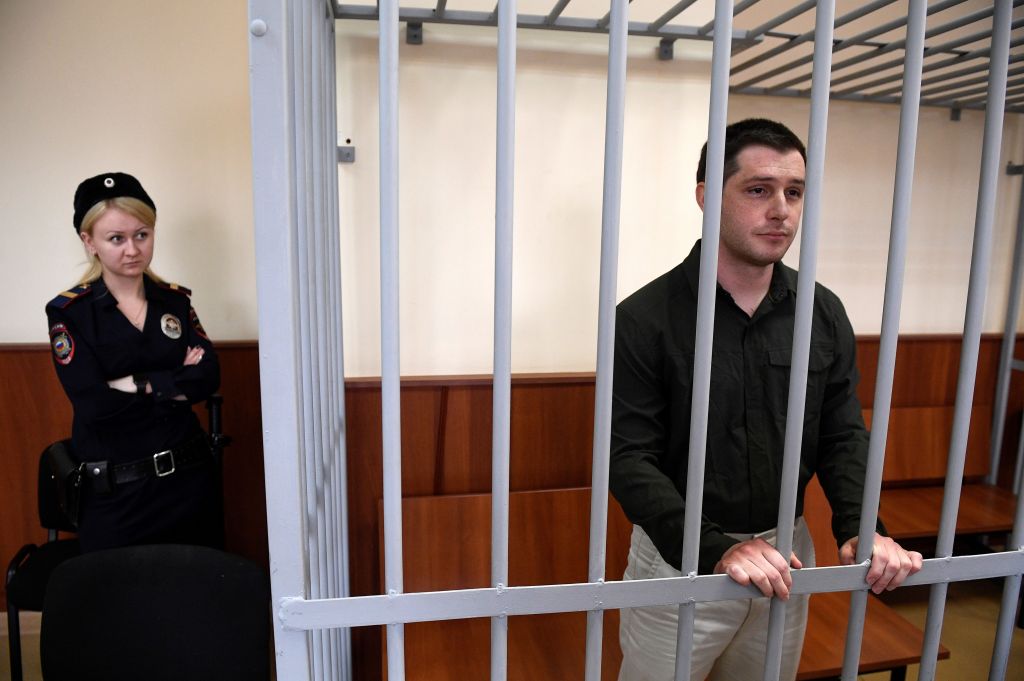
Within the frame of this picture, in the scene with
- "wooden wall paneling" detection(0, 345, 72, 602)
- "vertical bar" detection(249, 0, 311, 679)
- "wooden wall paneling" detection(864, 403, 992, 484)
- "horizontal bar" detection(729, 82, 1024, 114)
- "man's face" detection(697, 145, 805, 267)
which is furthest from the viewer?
"wooden wall paneling" detection(864, 403, 992, 484)

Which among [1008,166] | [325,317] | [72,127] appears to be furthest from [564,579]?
[1008,166]

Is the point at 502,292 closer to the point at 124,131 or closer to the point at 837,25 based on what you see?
the point at 837,25

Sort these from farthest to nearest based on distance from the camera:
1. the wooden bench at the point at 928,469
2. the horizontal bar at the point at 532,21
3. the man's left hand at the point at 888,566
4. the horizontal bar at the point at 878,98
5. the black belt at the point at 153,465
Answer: the wooden bench at the point at 928,469 < the horizontal bar at the point at 878,98 < the black belt at the point at 153,465 < the horizontal bar at the point at 532,21 < the man's left hand at the point at 888,566

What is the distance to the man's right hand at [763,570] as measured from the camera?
0.84m

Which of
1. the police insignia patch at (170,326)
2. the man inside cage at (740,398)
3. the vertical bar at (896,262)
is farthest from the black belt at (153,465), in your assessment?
the vertical bar at (896,262)

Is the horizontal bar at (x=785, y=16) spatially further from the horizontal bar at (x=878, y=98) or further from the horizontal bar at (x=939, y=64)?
the horizontal bar at (x=878, y=98)

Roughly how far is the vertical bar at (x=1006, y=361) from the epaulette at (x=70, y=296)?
11.5ft

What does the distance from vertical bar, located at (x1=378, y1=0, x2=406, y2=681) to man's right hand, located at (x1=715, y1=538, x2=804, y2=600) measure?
46cm

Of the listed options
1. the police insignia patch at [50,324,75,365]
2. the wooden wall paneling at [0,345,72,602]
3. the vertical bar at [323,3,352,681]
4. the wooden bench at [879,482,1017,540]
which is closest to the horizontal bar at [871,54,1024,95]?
the wooden bench at [879,482,1017,540]

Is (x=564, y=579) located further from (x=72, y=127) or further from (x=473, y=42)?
(x=72, y=127)

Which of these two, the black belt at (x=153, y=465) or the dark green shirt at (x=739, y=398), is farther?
the black belt at (x=153, y=465)

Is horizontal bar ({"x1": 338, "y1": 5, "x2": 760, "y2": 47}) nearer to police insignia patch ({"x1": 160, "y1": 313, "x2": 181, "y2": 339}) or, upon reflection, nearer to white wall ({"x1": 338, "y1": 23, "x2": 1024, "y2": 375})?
white wall ({"x1": 338, "y1": 23, "x2": 1024, "y2": 375})

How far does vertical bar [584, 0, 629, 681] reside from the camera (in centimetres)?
74

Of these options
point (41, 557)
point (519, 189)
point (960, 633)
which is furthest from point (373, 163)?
point (960, 633)
